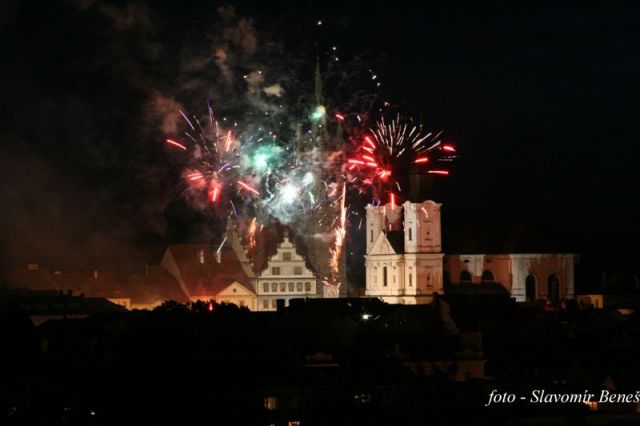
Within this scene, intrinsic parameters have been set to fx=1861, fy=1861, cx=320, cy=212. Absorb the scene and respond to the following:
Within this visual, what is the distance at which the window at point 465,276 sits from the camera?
114750mm

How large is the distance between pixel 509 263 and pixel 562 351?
1526 inches

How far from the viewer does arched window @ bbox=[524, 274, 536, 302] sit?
11356cm

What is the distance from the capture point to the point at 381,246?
371 feet

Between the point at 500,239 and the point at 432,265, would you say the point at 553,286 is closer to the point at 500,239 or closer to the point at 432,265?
the point at 500,239

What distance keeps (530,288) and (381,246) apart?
965 cm

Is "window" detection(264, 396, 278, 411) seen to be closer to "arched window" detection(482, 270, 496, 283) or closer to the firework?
the firework

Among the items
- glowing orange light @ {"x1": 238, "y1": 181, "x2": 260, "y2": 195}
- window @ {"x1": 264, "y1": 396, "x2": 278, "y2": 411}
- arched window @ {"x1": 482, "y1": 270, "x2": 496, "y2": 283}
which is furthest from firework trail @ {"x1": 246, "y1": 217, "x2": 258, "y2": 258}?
window @ {"x1": 264, "y1": 396, "x2": 278, "y2": 411}

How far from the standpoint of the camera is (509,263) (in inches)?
4515

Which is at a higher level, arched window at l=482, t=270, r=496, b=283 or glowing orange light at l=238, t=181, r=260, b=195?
glowing orange light at l=238, t=181, r=260, b=195

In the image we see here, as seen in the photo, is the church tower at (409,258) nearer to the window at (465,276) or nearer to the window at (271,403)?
the window at (465,276)

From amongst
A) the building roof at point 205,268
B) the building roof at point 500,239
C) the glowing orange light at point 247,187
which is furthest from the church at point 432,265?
the glowing orange light at point 247,187

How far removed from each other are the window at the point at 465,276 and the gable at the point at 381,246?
5372 mm

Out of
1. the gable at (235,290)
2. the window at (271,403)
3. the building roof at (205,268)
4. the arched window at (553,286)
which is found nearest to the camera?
the window at (271,403)

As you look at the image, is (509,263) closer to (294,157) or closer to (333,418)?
(294,157)
